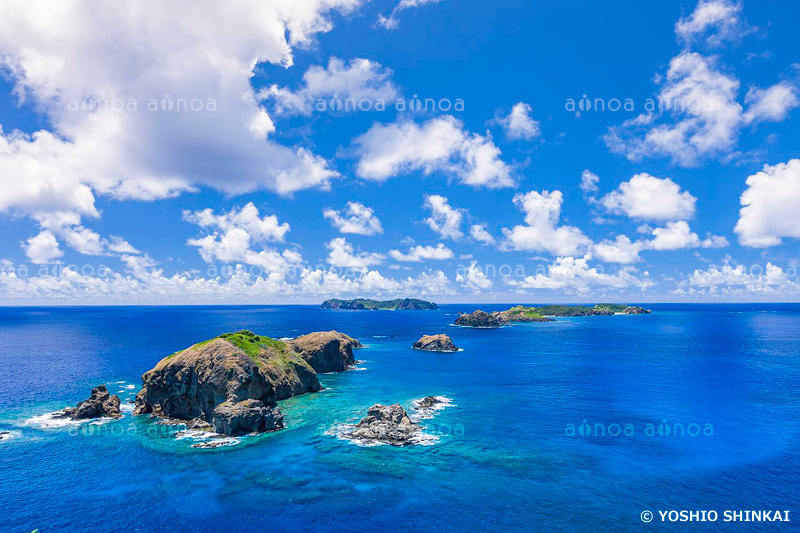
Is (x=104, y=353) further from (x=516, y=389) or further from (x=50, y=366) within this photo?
(x=516, y=389)

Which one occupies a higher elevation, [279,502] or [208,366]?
[208,366]

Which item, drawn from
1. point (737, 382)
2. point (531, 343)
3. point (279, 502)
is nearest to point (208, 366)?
point (279, 502)

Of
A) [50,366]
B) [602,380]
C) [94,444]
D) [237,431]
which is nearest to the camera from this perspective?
[94,444]

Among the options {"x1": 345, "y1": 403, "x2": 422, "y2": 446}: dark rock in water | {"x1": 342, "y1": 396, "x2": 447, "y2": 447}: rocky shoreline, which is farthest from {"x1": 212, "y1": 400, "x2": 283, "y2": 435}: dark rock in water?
{"x1": 345, "y1": 403, "x2": 422, "y2": 446}: dark rock in water

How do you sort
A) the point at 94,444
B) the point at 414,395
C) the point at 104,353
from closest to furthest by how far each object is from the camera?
1. the point at 94,444
2. the point at 414,395
3. the point at 104,353

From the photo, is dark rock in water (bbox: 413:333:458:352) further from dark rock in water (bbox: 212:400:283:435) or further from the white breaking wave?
dark rock in water (bbox: 212:400:283:435)

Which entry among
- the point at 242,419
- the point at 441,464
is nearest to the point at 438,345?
the point at 242,419

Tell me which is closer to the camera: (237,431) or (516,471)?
(516,471)
